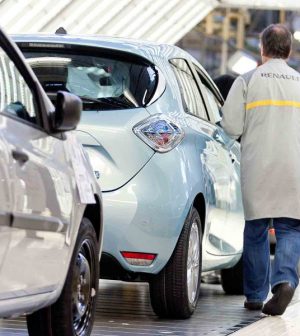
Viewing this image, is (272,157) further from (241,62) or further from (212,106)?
(241,62)

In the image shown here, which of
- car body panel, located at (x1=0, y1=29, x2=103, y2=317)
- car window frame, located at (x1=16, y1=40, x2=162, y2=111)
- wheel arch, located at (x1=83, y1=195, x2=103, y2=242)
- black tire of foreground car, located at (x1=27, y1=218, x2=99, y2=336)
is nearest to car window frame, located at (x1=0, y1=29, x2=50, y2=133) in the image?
car body panel, located at (x1=0, y1=29, x2=103, y2=317)

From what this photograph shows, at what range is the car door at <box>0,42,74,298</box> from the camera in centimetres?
579

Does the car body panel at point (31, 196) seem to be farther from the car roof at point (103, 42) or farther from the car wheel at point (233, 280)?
the car wheel at point (233, 280)

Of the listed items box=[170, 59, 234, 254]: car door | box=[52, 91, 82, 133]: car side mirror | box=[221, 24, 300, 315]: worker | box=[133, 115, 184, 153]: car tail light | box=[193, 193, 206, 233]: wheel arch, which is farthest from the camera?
box=[221, 24, 300, 315]: worker

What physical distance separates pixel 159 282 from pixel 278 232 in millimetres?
1310

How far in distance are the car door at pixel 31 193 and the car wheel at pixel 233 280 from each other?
4910 mm

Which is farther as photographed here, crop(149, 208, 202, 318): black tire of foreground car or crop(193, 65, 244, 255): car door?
crop(193, 65, 244, 255): car door

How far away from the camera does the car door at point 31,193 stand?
19.0 ft

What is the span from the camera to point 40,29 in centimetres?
2344

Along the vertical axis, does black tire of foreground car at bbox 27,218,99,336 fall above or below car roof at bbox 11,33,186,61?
below

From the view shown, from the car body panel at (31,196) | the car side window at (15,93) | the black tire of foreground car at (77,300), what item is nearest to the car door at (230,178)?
the black tire of foreground car at (77,300)

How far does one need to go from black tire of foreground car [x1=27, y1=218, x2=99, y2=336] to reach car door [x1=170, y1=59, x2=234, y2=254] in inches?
76.2

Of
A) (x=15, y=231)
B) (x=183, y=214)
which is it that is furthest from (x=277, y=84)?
→ (x=15, y=231)

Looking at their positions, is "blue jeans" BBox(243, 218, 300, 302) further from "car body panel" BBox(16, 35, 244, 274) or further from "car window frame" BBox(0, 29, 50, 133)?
"car window frame" BBox(0, 29, 50, 133)
